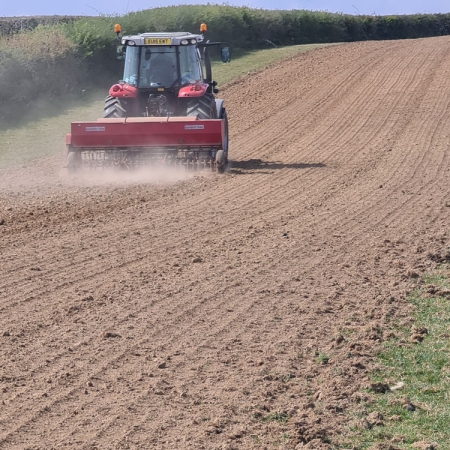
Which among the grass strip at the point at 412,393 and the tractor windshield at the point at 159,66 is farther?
the tractor windshield at the point at 159,66

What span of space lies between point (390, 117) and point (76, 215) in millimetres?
11407

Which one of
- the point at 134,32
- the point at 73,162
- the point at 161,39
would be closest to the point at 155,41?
the point at 161,39

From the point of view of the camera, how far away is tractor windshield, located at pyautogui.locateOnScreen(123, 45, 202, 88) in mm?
13789

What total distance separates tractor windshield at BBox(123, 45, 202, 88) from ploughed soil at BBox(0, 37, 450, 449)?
5.89 feet

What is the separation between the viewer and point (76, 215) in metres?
10.3

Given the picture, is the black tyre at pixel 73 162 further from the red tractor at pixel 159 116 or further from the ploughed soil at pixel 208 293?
the ploughed soil at pixel 208 293

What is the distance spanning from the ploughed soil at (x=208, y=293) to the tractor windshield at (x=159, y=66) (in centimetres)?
180

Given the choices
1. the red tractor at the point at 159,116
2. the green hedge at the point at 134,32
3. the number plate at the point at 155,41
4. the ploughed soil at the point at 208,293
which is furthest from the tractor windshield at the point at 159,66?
the green hedge at the point at 134,32

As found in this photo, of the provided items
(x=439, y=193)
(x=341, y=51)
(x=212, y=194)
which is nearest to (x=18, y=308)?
(x=212, y=194)

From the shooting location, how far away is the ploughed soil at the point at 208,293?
471 cm

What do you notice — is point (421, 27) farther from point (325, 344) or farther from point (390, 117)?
point (325, 344)

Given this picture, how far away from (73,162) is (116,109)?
1441 mm

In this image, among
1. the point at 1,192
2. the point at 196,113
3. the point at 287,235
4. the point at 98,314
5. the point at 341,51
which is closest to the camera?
the point at 98,314

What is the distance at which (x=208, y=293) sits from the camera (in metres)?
6.99
